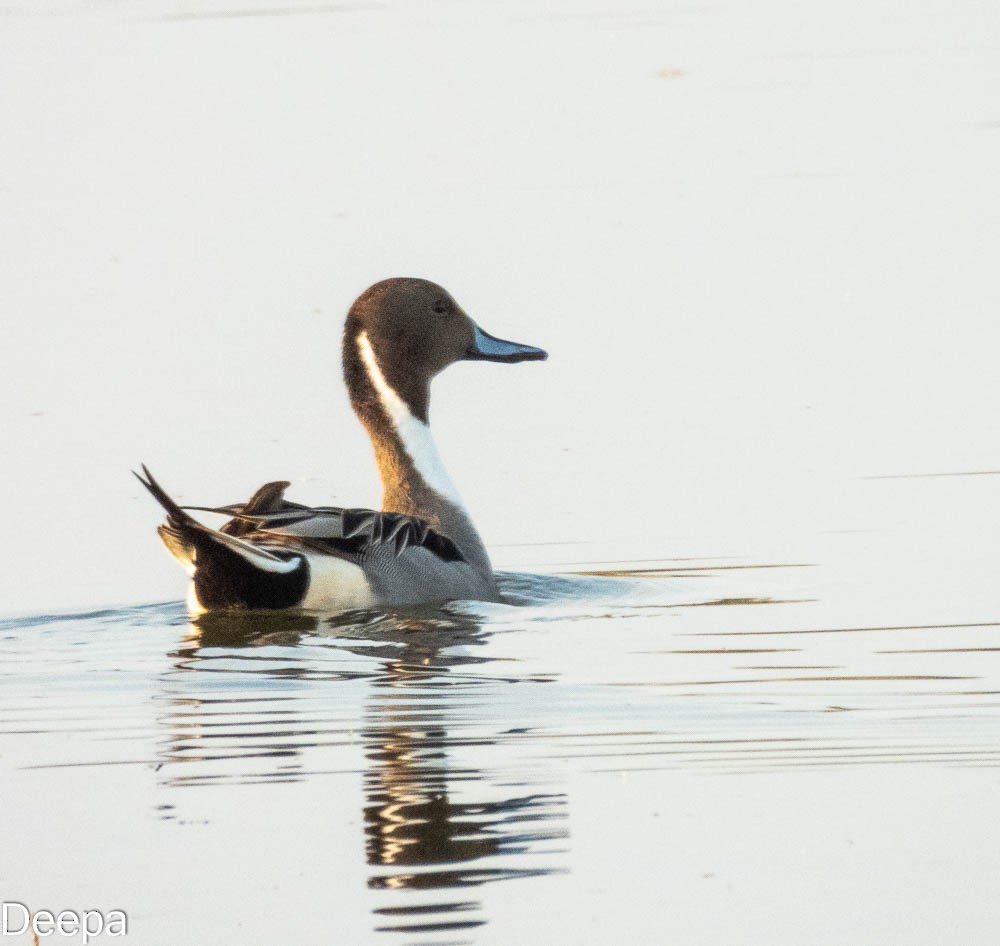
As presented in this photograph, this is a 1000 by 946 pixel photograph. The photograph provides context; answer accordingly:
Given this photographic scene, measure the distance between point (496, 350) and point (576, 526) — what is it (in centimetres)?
98

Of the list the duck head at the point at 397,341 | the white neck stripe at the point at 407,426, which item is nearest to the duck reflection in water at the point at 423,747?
the white neck stripe at the point at 407,426

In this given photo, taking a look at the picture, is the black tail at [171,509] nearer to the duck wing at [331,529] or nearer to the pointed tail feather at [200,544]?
the pointed tail feather at [200,544]

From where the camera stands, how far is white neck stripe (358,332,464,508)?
33.1 ft

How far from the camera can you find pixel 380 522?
917 cm

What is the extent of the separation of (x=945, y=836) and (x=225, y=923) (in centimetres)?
174

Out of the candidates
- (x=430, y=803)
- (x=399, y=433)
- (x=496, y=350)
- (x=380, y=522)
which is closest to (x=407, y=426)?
(x=399, y=433)

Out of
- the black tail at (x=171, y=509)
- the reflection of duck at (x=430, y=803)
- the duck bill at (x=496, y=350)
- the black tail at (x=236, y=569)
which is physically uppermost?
the duck bill at (x=496, y=350)

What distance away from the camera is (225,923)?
17.2ft

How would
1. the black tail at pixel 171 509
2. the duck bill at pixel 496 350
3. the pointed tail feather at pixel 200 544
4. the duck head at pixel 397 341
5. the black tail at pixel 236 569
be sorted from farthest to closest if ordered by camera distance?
the duck bill at pixel 496 350 < the duck head at pixel 397 341 < the black tail at pixel 236 569 < the pointed tail feather at pixel 200 544 < the black tail at pixel 171 509

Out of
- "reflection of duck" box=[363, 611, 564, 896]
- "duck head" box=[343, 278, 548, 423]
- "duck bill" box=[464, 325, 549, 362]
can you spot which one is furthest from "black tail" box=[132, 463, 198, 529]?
"duck bill" box=[464, 325, 549, 362]

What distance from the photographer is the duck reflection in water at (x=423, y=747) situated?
5582mm

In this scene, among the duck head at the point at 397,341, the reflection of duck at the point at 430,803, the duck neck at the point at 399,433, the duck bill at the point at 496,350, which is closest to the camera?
the reflection of duck at the point at 430,803

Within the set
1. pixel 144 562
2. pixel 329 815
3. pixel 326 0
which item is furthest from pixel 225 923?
pixel 326 0

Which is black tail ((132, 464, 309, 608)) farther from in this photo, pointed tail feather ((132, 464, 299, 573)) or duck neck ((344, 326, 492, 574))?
duck neck ((344, 326, 492, 574))
